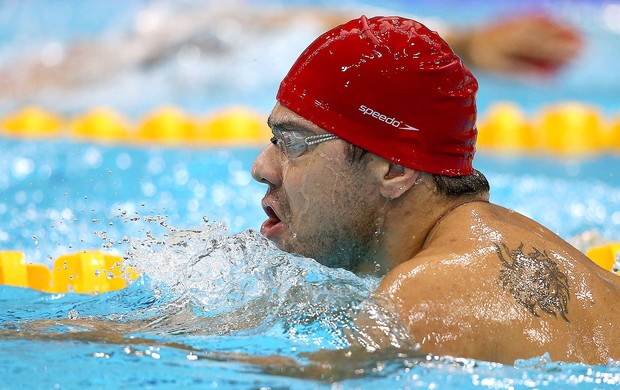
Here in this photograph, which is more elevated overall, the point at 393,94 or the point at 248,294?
the point at 393,94

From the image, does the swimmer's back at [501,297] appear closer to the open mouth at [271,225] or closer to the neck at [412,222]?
the neck at [412,222]

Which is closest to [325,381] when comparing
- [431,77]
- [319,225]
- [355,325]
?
[355,325]

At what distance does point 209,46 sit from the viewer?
9641 millimetres

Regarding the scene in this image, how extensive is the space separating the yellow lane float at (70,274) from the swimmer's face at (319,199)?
3.72 ft

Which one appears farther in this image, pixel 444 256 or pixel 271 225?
pixel 271 225

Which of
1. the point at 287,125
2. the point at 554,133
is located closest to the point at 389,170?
the point at 287,125

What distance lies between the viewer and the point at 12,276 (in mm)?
3131

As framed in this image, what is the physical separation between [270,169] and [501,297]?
0.63 meters

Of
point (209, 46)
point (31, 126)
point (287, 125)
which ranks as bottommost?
point (287, 125)

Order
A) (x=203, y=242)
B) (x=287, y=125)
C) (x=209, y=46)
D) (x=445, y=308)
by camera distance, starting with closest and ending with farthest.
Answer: (x=445, y=308)
(x=287, y=125)
(x=203, y=242)
(x=209, y=46)

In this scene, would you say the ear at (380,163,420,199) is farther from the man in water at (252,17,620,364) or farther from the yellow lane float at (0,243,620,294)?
the yellow lane float at (0,243,620,294)

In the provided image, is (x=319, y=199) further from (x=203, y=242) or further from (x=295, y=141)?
(x=203, y=242)

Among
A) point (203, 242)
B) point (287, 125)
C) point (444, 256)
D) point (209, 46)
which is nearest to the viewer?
point (444, 256)

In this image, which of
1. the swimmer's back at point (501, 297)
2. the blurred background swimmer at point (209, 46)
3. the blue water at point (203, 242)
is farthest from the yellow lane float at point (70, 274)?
the blurred background swimmer at point (209, 46)
